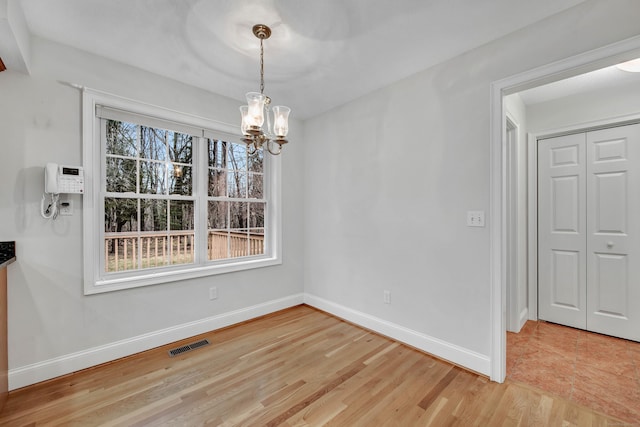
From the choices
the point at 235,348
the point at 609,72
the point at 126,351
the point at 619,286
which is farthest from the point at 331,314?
the point at 609,72

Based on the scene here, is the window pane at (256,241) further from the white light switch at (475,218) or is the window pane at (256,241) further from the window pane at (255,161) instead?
the white light switch at (475,218)

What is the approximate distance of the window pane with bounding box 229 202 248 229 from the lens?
10.7 feet

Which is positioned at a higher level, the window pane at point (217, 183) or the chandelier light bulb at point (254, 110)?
the chandelier light bulb at point (254, 110)

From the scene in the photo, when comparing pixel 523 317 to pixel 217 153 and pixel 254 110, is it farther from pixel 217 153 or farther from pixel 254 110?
pixel 217 153

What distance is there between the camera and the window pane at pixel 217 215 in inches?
121

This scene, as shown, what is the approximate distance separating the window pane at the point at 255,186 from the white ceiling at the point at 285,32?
44.3 inches

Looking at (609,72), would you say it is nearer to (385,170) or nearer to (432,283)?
(385,170)

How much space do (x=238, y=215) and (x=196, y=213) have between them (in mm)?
501

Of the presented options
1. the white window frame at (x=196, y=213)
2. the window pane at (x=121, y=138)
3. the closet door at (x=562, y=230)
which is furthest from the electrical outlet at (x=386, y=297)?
the window pane at (x=121, y=138)

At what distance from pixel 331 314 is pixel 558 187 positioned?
2887mm

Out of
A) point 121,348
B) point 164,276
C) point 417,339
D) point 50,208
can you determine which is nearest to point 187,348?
point 121,348

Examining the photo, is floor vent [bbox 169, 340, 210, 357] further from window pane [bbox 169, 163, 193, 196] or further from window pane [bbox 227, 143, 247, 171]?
window pane [bbox 227, 143, 247, 171]

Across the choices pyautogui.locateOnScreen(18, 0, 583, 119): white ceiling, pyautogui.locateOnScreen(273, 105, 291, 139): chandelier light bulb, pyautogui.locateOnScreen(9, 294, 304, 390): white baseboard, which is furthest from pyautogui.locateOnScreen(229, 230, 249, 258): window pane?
pyautogui.locateOnScreen(273, 105, 291, 139): chandelier light bulb

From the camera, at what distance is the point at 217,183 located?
3133mm
